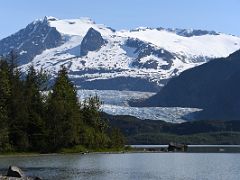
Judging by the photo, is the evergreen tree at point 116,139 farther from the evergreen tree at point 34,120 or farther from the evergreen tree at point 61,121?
the evergreen tree at point 34,120

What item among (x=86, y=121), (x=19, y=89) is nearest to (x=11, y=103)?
(x=19, y=89)

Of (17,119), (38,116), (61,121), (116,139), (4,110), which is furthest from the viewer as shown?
(116,139)

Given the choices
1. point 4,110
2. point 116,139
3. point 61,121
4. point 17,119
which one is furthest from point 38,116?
point 116,139

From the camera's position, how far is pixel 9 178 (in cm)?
6003

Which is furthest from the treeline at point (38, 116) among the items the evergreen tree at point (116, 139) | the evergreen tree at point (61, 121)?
the evergreen tree at point (116, 139)

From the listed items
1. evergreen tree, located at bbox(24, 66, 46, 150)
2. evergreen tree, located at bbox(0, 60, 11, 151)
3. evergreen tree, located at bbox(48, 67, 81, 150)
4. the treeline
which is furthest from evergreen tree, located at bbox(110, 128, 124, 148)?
evergreen tree, located at bbox(0, 60, 11, 151)

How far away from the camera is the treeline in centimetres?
12357

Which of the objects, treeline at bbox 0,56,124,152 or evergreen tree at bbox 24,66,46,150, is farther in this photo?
evergreen tree at bbox 24,66,46,150

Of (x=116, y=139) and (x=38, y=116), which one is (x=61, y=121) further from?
(x=116, y=139)

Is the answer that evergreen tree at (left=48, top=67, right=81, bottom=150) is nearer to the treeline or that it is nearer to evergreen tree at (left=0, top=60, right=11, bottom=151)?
the treeline

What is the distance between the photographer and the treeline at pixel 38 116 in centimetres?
12357

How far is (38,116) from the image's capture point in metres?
132

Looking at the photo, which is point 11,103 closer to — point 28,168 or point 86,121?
point 86,121

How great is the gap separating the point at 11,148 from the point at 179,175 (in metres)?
57.2
